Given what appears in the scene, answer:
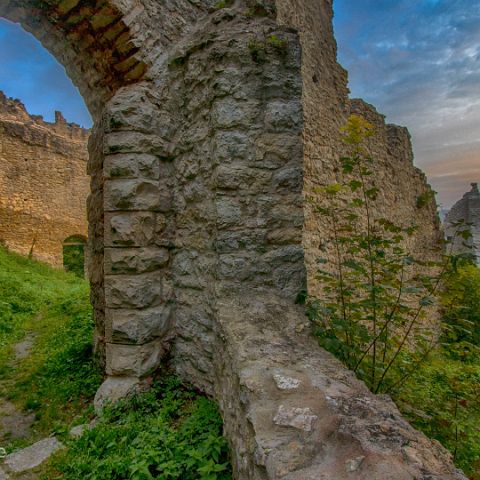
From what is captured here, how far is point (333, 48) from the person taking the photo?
7602 millimetres

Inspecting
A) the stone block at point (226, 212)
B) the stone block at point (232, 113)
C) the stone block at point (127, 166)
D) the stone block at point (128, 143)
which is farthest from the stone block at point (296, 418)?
the stone block at point (128, 143)

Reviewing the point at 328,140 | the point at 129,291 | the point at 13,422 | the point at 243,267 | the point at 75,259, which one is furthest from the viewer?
the point at 75,259

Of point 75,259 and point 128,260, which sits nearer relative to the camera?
point 128,260

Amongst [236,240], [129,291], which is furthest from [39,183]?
[236,240]

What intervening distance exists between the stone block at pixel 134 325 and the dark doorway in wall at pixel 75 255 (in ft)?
46.1

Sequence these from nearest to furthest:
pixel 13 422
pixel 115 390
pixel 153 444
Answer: pixel 153 444, pixel 115 390, pixel 13 422

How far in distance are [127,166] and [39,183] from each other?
512 inches

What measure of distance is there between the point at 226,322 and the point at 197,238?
2.72 ft

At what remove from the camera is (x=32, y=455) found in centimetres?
223

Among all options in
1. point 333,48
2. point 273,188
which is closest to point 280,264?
point 273,188

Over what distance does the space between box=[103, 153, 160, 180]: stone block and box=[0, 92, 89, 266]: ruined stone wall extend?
12115 millimetres

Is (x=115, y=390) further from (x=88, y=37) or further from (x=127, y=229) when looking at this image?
(x=88, y=37)

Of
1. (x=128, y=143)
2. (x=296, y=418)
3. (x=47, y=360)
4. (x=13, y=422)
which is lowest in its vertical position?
(x=13, y=422)

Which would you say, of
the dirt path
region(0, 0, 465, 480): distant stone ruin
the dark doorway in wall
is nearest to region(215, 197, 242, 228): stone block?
region(0, 0, 465, 480): distant stone ruin
